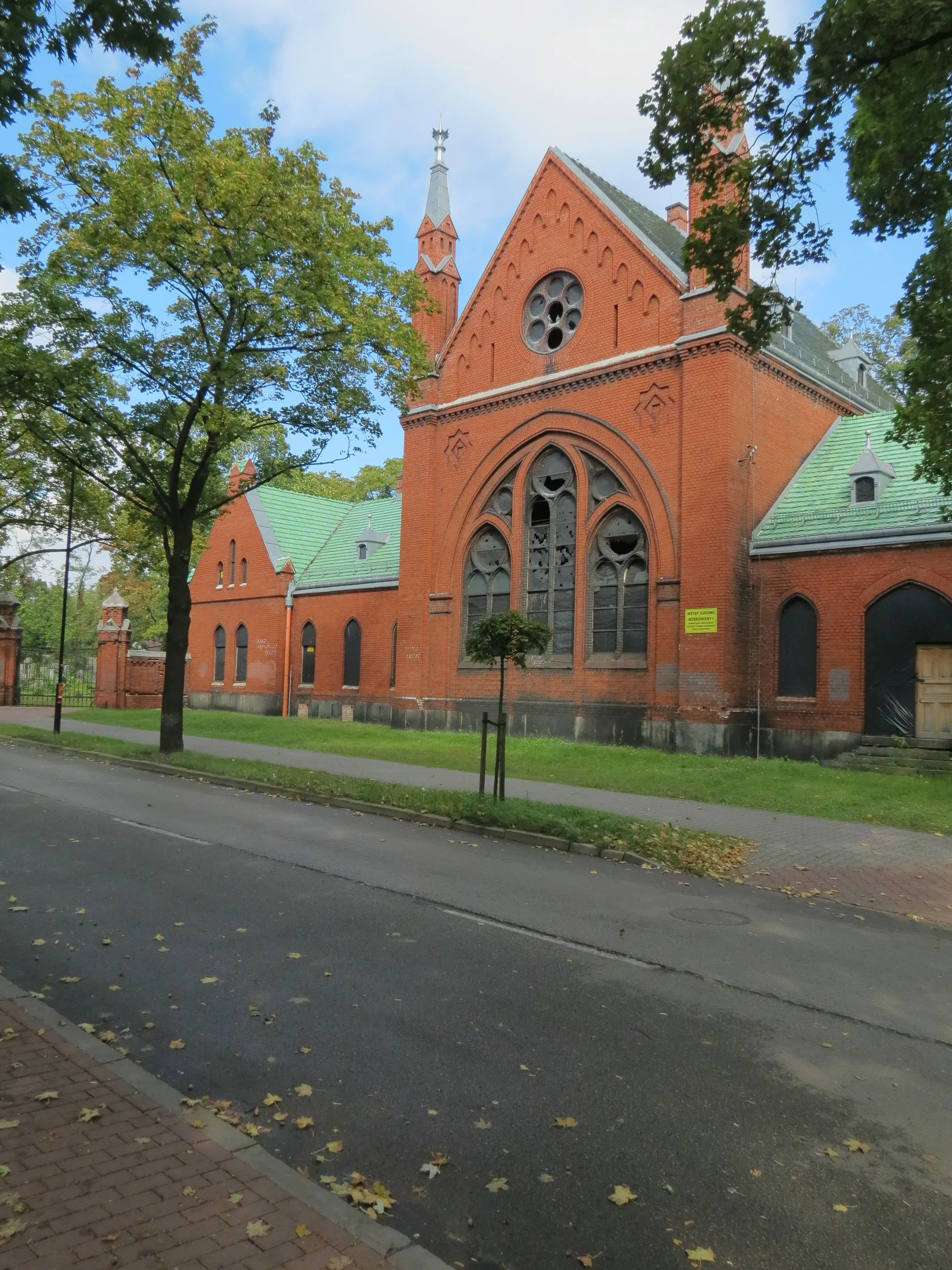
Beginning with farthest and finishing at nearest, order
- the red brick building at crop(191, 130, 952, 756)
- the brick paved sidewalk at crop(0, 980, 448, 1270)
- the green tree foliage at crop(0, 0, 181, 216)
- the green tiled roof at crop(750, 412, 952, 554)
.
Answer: the red brick building at crop(191, 130, 952, 756) < the green tiled roof at crop(750, 412, 952, 554) < the green tree foliage at crop(0, 0, 181, 216) < the brick paved sidewalk at crop(0, 980, 448, 1270)

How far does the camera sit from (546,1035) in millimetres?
4957

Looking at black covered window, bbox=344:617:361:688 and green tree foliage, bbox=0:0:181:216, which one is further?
black covered window, bbox=344:617:361:688

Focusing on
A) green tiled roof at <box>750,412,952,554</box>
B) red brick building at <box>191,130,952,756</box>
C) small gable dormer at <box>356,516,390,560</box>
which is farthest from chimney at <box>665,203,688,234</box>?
small gable dormer at <box>356,516,390,560</box>

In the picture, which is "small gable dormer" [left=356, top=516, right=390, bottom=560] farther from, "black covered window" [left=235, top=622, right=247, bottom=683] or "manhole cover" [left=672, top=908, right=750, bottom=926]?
"manhole cover" [left=672, top=908, right=750, bottom=926]

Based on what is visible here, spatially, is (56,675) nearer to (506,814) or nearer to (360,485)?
(360,485)

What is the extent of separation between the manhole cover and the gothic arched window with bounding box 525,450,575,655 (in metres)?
16.3

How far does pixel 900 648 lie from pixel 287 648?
22741mm

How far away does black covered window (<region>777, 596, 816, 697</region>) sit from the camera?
2072 centimetres

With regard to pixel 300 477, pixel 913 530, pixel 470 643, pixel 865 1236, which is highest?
pixel 300 477

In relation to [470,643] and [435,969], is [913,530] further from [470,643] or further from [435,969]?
[435,969]

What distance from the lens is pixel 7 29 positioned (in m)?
5.79

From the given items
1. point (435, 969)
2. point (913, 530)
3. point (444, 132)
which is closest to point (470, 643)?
point (435, 969)

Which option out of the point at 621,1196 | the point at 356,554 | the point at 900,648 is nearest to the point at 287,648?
the point at 356,554

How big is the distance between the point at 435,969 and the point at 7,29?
654cm
